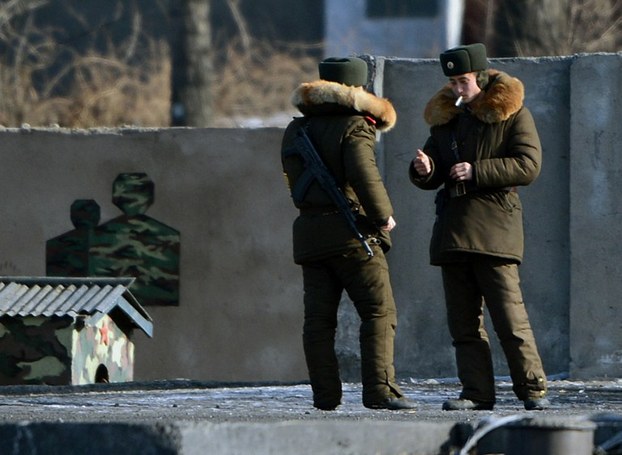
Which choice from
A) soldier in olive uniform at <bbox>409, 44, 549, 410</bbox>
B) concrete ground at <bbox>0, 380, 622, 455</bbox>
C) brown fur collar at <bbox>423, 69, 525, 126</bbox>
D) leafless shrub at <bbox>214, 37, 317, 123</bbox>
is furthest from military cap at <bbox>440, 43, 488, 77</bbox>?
leafless shrub at <bbox>214, 37, 317, 123</bbox>

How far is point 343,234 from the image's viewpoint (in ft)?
23.6

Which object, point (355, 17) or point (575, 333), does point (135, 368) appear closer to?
point (575, 333)

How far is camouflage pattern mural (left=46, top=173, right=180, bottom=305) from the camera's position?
38.0 ft

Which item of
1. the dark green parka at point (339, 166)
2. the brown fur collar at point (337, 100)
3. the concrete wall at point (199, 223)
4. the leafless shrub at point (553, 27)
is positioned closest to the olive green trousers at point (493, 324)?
the dark green parka at point (339, 166)

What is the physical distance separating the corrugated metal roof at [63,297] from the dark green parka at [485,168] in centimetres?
285

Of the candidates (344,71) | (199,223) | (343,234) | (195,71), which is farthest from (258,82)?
(343,234)

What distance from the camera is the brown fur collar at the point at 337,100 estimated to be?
724cm

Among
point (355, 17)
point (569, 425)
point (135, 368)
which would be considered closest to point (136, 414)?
point (569, 425)

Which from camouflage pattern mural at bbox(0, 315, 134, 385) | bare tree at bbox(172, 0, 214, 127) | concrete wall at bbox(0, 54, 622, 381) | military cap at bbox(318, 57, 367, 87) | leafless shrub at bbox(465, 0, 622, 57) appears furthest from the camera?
bare tree at bbox(172, 0, 214, 127)

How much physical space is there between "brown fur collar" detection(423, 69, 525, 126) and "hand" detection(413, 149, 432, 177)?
9.6 inches

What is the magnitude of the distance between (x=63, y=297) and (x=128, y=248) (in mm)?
2069

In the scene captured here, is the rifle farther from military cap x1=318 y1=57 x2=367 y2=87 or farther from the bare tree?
the bare tree

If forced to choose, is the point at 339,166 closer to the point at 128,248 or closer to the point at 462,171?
the point at 462,171

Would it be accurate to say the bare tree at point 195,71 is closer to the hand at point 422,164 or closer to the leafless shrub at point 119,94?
the leafless shrub at point 119,94
